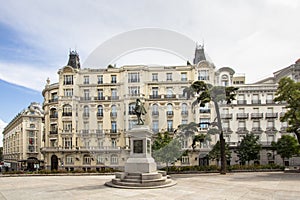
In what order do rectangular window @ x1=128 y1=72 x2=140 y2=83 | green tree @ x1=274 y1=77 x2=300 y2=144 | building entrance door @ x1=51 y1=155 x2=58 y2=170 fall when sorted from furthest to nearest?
1. building entrance door @ x1=51 y1=155 x2=58 y2=170
2. rectangular window @ x1=128 y1=72 x2=140 y2=83
3. green tree @ x1=274 y1=77 x2=300 y2=144

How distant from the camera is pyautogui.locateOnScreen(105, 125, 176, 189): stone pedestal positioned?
59.2 ft

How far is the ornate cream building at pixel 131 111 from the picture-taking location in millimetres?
48969

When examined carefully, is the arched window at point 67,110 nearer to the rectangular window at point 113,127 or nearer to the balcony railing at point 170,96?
the rectangular window at point 113,127

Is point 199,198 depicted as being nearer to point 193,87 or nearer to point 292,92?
point 193,87

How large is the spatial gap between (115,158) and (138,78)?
1393cm

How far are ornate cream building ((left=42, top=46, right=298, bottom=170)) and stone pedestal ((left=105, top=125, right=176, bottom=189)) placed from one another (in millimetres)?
27525

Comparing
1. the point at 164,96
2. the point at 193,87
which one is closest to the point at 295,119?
the point at 193,87

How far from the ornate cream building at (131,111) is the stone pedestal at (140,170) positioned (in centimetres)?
2753

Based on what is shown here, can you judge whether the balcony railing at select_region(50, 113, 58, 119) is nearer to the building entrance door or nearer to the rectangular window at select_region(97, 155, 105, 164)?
the building entrance door

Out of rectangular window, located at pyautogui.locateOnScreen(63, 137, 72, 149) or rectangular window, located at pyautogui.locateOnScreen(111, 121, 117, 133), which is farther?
rectangular window, located at pyautogui.locateOnScreen(63, 137, 72, 149)

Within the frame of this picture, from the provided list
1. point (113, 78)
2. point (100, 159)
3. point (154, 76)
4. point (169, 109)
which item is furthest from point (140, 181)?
point (113, 78)

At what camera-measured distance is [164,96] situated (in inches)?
1955

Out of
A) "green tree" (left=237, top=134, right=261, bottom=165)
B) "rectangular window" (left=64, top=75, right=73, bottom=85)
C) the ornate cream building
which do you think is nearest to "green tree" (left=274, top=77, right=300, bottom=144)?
"green tree" (left=237, top=134, right=261, bottom=165)

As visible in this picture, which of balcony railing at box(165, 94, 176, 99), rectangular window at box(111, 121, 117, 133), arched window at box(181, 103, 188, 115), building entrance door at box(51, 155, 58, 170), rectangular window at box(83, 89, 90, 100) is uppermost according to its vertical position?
rectangular window at box(83, 89, 90, 100)
